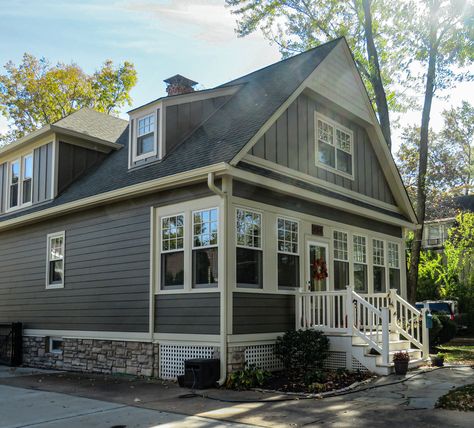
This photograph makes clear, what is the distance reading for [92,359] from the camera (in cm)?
1212

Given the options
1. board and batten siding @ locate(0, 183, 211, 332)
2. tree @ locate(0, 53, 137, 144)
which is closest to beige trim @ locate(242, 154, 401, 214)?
board and batten siding @ locate(0, 183, 211, 332)

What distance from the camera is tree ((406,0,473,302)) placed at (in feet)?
61.5

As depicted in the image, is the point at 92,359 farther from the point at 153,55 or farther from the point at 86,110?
the point at 86,110

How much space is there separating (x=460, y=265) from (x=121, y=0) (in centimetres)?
2122

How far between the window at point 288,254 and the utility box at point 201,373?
239 centimetres

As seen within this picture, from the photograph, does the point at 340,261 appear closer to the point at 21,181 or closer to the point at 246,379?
the point at 246,379

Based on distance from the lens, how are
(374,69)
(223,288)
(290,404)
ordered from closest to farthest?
(290,404) → (223,288) → (374,69)

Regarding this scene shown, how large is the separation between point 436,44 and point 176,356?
15.3 metres

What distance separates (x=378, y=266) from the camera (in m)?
14.1

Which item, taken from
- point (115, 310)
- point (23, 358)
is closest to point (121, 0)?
point (115, 310)

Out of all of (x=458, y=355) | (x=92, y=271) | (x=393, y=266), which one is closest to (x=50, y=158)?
(x=92, y=271)

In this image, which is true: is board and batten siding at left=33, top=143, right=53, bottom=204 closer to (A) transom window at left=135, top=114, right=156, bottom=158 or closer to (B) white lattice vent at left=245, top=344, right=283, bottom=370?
(A) transom window at left=135, top=114, right=156, bottom=158

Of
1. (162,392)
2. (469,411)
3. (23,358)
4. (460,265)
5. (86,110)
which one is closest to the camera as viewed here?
(469,411)

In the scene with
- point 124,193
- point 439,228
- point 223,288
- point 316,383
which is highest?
point 439,228
